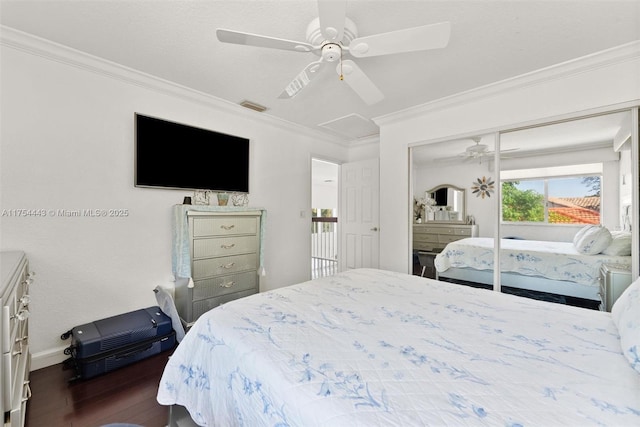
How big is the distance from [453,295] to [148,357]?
240 cm

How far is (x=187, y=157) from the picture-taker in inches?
109

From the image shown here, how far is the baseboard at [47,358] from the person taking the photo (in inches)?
78.4

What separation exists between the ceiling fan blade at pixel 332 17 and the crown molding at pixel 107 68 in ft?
6.00

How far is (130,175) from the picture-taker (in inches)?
95.3

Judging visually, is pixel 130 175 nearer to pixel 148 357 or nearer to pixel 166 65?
pixel 166 65

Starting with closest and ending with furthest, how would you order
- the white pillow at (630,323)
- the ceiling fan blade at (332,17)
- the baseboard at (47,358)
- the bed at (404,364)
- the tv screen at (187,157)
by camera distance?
the bed at (404,364), the white pillow at (630,323), the ceiling fan blade at (332,17), the baseboard at (47,358), the tv screen at (187,157)

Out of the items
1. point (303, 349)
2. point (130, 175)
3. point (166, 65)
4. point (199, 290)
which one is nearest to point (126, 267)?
point (199, 290)

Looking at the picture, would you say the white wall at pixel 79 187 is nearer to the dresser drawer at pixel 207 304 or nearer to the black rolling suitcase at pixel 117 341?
the black rolling suitcase at pixel 117 341

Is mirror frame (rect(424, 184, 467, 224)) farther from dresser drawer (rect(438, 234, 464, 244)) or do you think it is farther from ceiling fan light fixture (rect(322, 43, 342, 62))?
ceiling fan light fixture (rect(322, 43, 342, 62))

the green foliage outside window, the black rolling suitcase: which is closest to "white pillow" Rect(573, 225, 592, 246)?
the green foliage outside window

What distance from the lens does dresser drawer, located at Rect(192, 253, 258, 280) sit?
2.57 meters

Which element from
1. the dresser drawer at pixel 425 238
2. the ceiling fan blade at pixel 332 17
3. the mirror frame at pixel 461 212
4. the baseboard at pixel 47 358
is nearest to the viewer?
the ceiling fan blade at pixel 332 17

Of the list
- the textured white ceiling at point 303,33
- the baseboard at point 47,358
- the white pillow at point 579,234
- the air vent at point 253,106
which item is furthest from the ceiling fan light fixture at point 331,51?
the baseboard at point 47,358

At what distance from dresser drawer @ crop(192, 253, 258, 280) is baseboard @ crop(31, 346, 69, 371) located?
106cm
